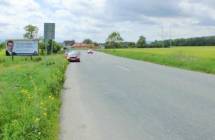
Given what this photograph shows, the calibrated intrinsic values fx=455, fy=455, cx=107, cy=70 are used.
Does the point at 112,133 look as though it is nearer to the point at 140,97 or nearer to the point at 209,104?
the point at 209,104

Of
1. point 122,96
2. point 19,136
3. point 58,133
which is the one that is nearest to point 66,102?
point 122,96

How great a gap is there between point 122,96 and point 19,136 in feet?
27.8

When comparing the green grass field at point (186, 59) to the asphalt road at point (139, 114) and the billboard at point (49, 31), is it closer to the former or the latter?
the billboard at point (49, 31)

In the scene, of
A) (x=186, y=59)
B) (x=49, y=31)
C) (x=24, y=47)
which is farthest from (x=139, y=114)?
(x=24, y=47)

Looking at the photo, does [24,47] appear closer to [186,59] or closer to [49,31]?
[49,31]

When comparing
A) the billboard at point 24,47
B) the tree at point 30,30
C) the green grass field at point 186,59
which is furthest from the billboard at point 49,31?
the tree at point 30,30

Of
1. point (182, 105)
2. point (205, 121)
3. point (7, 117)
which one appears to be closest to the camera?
point (7, 117)

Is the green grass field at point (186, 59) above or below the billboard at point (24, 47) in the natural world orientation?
below

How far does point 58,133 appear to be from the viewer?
894 centimetres

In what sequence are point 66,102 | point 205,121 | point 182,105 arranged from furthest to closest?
point 66,102, point 182,105, point 205,121

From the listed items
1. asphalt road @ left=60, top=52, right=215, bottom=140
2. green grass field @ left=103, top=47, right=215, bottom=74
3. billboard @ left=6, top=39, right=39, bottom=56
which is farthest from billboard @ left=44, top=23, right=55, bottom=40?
asphalt road @ left=60, top=52, right=215, bottom=140

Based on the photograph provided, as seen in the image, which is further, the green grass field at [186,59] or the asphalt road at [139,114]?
the green grass field at [186,59]

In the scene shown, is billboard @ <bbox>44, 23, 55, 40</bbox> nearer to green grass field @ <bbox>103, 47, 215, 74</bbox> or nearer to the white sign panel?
green grass field @ <bbox>103, 47, 215, 74</bbox>

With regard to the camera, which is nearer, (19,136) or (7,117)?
(19,136)
